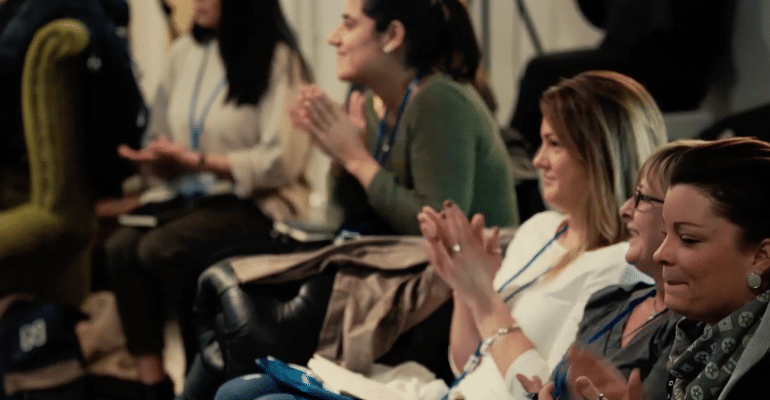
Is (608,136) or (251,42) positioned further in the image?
(251,42)

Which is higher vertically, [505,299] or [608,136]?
[608,136]

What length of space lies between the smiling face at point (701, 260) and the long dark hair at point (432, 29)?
1.07 m

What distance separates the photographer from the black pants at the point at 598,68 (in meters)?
2.50

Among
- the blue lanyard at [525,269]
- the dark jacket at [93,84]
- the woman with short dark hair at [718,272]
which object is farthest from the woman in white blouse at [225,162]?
the woman with short dark hair at [718,272]

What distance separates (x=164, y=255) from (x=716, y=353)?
192 cm

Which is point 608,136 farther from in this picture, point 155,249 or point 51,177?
point 51,177

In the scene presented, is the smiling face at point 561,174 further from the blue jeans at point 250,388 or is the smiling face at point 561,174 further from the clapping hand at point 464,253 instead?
the blue jeans at point 250,388

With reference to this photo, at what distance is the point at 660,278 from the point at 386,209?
2.78 ft

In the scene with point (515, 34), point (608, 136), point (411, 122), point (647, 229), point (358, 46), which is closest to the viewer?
point (647, 229)

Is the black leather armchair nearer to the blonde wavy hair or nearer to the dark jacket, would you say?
the blonde wavy hair

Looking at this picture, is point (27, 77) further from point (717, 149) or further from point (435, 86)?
point (717, 149)

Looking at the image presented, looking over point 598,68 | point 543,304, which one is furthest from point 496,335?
point 598,68

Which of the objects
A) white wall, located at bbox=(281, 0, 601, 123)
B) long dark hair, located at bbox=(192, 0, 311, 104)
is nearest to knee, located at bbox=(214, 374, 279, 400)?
long dark hair, located at bbox=(192, 0, 311, 104)

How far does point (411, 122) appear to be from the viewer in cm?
219
